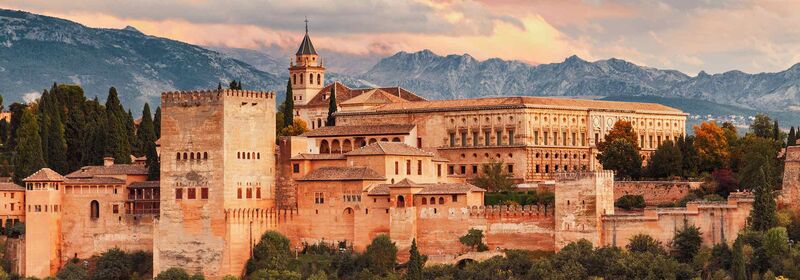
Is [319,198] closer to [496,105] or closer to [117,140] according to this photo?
[496,105]

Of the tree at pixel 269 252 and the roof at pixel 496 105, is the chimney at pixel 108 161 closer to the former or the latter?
the tree at pixel 269 252

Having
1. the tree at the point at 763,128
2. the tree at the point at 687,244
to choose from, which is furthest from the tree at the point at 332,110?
the tree at the point at 687,244

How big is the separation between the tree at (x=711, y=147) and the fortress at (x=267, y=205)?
809cm

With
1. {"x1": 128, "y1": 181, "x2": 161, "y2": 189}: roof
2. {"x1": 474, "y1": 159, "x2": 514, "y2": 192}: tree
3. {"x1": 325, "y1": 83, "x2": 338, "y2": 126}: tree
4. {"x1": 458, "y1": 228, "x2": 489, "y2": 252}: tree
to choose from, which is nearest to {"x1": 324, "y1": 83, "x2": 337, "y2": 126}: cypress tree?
{"x1": 325, "y1": 83, "x2": 338, "y2": 126}: tree

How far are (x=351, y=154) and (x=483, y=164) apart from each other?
11605mm

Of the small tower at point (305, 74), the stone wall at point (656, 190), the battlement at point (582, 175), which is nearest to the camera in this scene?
the battlement at point (582, 175)

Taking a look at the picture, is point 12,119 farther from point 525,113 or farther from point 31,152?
point 525,113

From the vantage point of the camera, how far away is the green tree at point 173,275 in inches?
2478

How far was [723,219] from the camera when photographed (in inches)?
2281

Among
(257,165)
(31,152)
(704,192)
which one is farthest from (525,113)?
(31,152)

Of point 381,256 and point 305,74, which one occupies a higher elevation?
point 305,74

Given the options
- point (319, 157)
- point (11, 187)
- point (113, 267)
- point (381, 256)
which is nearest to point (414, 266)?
point (381, 256)

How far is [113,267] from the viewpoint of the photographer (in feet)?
Result: 213

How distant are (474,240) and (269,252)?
29.4 ft
